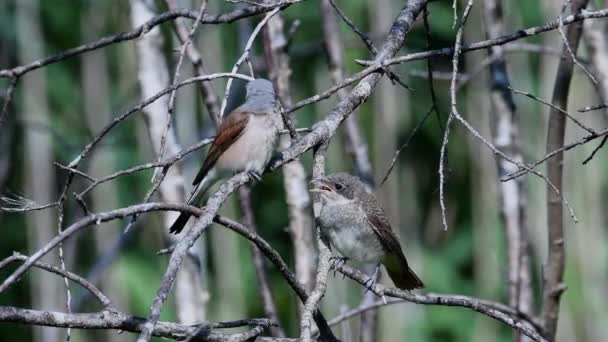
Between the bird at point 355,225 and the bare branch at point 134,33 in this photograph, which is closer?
the bare branch at point 134,33

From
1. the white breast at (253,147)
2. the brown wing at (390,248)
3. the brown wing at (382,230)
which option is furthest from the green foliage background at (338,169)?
the white breast at (253,147)

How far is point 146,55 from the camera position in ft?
13.5

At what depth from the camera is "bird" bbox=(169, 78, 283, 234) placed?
3895 millimetres

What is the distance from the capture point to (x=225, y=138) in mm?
4047

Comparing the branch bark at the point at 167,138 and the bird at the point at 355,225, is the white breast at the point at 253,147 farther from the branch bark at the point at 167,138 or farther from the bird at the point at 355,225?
the bird at the point at 355,225

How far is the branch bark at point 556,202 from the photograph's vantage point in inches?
146

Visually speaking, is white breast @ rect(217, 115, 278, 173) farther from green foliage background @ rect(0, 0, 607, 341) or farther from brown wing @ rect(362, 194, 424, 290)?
green foliage background @ rect(0, 0, 607, 341)

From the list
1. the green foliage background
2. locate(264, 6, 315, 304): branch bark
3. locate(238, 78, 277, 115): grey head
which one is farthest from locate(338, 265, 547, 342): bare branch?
the green foliage background

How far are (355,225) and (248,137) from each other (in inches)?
25.1

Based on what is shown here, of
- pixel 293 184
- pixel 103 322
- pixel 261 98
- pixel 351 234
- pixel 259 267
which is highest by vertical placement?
pixel 261 98

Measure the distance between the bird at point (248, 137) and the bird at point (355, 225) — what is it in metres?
0.35

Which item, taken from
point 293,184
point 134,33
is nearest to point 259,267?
point 293,184

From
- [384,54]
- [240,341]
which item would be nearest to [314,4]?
[384,54]

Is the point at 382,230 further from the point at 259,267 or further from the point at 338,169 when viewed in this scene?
the point at 338,169
